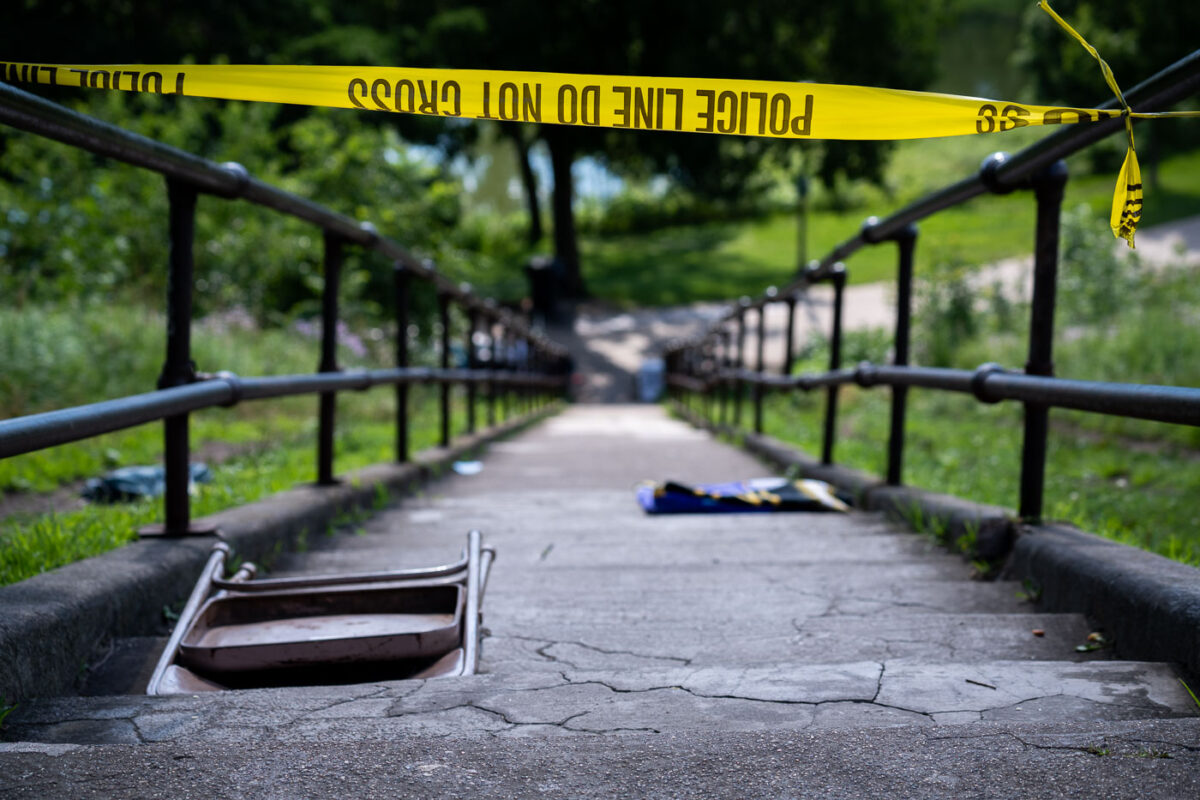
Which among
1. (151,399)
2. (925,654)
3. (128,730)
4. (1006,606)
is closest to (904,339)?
(1006,606)

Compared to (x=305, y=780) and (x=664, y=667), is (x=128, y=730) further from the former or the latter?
(x=664, y=667)

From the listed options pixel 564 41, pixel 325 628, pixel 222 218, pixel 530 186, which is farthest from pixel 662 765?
pixel 530 186

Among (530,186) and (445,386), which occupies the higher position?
(530,186)

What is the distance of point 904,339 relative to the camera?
13.2 ft

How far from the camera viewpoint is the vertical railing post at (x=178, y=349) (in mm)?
2697

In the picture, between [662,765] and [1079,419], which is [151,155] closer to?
[662,765]

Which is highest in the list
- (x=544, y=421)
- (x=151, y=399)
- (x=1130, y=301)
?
(x=1130, y=301)

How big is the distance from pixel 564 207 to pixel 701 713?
26.3m

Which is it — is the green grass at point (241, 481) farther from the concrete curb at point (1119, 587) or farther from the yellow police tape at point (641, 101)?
the concrete curb at point (1119, 587)

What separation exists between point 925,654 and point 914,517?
4.74 feet

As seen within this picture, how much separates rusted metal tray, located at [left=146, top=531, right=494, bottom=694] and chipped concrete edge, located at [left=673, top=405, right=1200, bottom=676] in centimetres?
126

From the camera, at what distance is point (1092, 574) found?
2.22 meters

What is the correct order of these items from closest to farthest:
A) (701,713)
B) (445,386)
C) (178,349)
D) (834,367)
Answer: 1. (701,713)
2. (178,349)
3. (834,367)
4. (445,386)

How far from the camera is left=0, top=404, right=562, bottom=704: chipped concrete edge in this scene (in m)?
1.79
